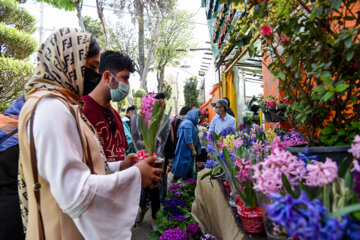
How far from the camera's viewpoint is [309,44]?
1.53m

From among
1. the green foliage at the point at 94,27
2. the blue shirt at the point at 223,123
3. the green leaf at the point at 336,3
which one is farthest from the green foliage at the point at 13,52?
the green foliage at the point at 94,27

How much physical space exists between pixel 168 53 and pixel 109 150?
21237 mm

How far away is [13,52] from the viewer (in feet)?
22.5

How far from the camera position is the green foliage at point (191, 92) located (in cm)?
2927

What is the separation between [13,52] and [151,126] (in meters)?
7.18

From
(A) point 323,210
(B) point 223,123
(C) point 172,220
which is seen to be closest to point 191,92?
(B) point 223,123

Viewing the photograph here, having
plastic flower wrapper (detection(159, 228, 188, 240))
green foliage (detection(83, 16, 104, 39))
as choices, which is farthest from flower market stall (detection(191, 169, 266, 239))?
green foliage (detection(83, 16, 104, 39))

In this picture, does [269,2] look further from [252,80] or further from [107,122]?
[252,80]

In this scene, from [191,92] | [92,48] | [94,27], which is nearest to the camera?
[92,48]

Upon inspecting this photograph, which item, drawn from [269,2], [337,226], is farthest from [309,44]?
[337,226]

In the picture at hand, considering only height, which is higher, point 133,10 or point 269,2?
point 133,10

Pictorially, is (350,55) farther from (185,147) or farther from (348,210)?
(185,147)

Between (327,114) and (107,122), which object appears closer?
(327,114)

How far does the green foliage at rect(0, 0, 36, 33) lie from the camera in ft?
22.3
